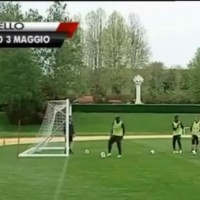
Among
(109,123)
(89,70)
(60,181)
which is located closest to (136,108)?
(109,123)

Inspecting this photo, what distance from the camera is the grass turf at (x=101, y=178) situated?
14.3 metres

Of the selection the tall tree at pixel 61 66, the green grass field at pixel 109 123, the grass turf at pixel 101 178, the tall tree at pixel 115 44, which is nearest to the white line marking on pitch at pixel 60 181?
the grass turf at pixel 101 178

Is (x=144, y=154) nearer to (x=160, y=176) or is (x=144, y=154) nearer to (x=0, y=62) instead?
(x=160, y=176)

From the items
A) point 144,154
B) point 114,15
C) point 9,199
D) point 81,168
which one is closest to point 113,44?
point 114,15

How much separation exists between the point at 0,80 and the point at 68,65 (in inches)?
301

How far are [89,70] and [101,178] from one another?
69.1m

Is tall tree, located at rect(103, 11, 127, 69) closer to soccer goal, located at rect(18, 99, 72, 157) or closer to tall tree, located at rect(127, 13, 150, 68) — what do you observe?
tall tree, located at rect(127, 13, 150, 68)

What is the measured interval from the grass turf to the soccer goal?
179 centimetres

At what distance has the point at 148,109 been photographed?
64625 millimetres

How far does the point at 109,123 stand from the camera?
58.2 metres

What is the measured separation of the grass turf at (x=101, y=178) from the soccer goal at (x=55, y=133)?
179cm

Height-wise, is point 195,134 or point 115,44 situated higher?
point 115,44

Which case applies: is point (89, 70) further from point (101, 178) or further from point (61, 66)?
point (101, 178)

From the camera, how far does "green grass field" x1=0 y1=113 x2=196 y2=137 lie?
53.6 meters
